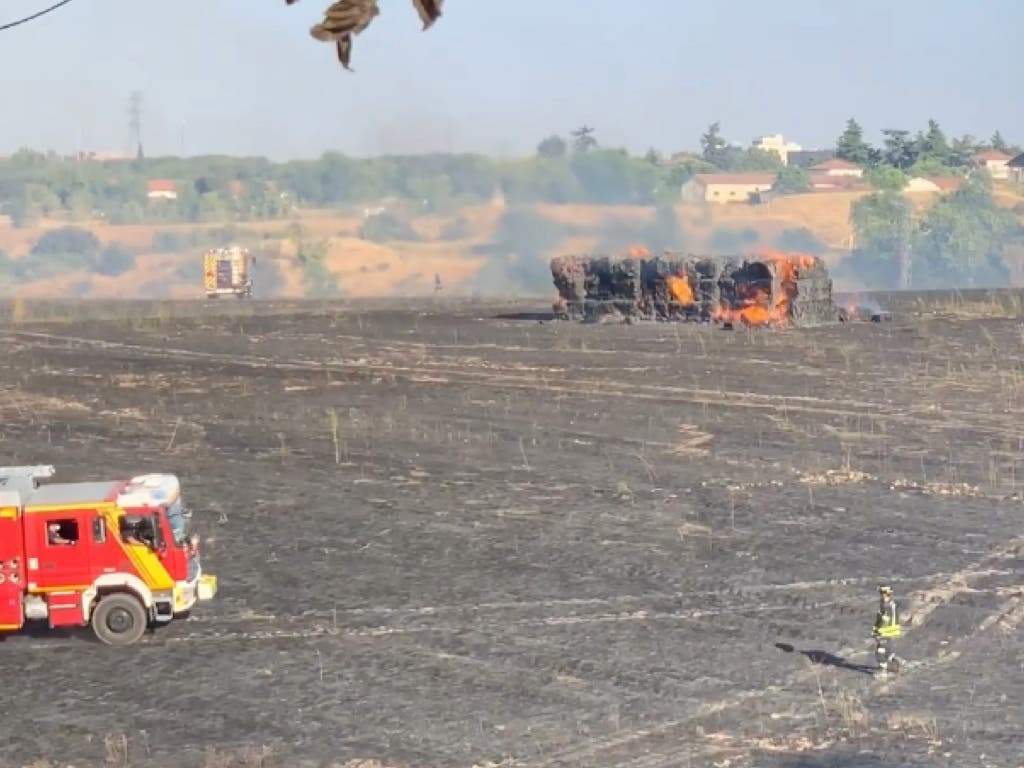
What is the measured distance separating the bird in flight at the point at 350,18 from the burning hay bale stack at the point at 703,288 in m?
54.4

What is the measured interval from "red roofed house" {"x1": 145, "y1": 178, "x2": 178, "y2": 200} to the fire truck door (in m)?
129

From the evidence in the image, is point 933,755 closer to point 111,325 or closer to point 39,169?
point 111,325

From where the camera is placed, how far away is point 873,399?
3856 cm

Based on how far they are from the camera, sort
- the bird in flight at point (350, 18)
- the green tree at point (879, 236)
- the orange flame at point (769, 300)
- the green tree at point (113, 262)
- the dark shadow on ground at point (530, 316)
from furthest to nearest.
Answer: the green tree at point (879, 236), the green tree at point (113, 262), the dark shadow on ground at point (530, 316), the orange flame at point (769, 300), the bird in flight at point (350, 18)

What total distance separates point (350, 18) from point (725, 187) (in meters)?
141

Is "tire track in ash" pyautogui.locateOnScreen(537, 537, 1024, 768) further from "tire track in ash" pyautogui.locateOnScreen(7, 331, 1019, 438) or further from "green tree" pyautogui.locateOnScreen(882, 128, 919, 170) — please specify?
"green tree" pyautogui.locateOnScreen(882, 128, 919, 170)

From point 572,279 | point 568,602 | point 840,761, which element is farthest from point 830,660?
point 572,279

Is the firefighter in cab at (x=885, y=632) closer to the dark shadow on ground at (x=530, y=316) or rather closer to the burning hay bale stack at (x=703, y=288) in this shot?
the burning hay bale stack at (x=703, y=288)

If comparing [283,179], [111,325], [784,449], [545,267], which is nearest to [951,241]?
[545,267]

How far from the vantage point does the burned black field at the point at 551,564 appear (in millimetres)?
15414

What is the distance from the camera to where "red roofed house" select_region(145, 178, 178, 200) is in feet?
476

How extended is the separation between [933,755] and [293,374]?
102ft

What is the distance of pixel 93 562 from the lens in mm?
17828

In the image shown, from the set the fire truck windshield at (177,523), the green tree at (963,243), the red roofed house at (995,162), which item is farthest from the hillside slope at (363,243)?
the fire truck windshield at (177,523)
